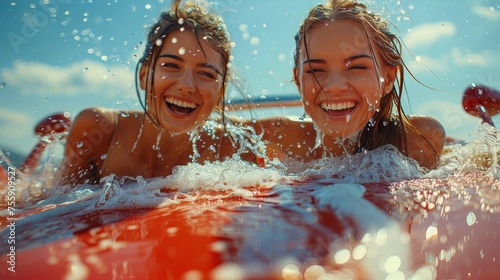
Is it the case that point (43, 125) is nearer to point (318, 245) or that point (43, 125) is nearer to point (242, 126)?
point (242, 126)

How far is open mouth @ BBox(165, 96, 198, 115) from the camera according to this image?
2.68m

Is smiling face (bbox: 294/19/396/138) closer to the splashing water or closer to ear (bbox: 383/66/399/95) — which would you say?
ear (bbox: 383/66/399/95)

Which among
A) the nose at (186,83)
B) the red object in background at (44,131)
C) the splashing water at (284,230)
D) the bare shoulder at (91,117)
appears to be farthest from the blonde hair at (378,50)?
the red object in background at (44,131)

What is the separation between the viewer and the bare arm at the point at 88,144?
296 centimetres

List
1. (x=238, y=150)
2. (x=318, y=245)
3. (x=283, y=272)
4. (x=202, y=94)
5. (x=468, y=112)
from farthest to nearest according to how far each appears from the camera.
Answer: (x=468, y=112), (x=238, y=150), (x=202, y=94), (x=318, y=245), (x=283, y=272)

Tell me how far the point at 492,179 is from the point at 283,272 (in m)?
1.43

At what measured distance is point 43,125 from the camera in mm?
3896

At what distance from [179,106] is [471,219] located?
2.04 meters

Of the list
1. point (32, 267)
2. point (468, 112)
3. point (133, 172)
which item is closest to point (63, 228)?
point (32, 267)

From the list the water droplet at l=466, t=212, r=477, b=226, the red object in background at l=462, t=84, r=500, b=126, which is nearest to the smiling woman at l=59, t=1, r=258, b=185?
the water droplet at l=466, t=212, r=477, b=226

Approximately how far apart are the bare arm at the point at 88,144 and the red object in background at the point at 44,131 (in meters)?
0.69

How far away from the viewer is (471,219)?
984 millimetres

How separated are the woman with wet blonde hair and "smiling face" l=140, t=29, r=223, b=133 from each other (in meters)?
0.53

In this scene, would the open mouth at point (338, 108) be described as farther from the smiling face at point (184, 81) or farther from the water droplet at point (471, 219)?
the water droplet at point (471, 219)
